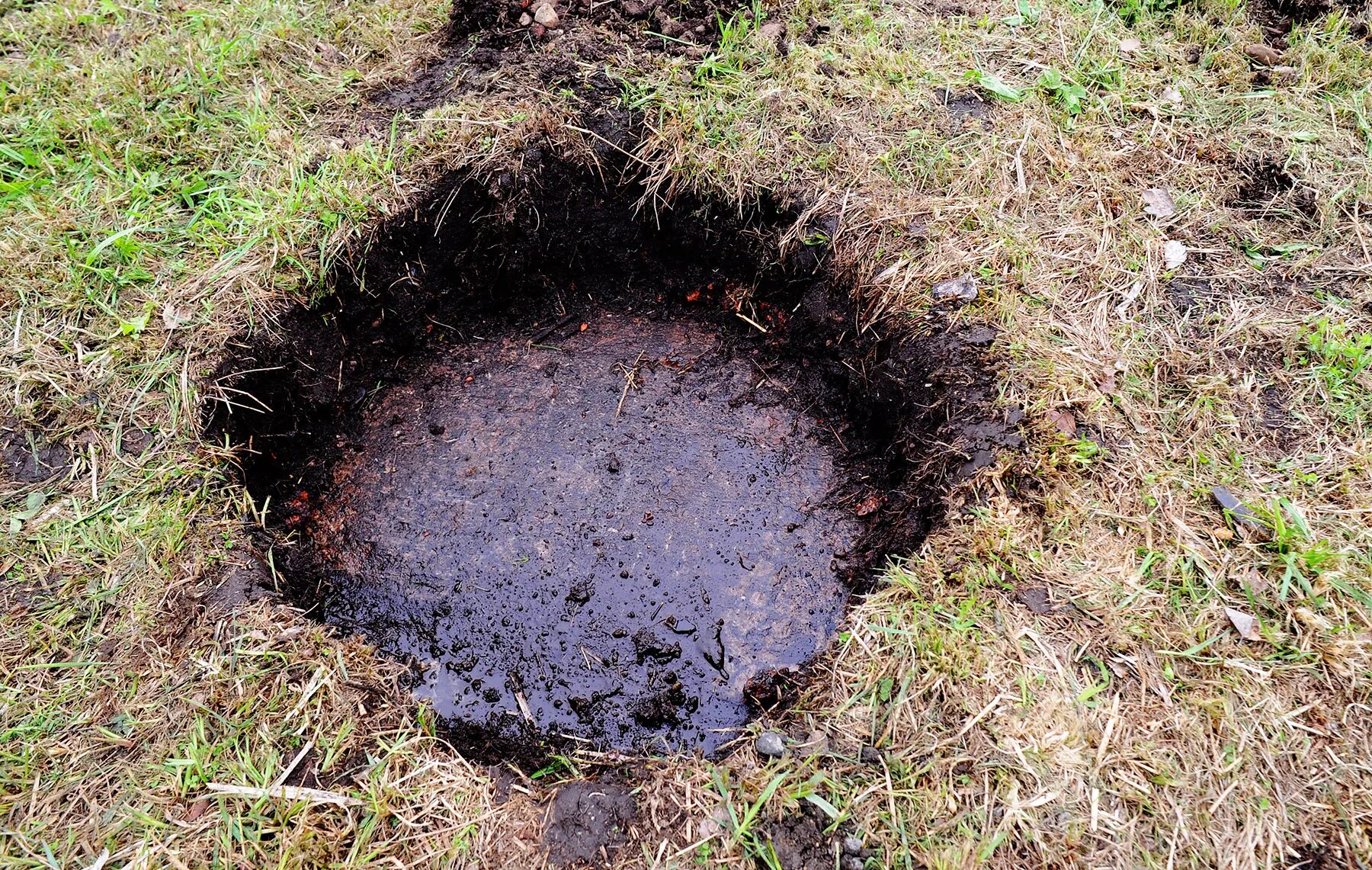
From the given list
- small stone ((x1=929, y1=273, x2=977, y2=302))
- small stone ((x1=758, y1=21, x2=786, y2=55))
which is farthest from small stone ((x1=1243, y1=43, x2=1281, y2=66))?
small stone ((x1=758, y1=21, x2=786, y2=55))

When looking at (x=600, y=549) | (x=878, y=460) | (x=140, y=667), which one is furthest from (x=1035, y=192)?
(x=140, y=667)

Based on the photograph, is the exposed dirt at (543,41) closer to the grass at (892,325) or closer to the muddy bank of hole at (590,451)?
the grass at (892,325)

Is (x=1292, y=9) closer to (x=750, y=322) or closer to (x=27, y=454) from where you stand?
(x=750, y=322)

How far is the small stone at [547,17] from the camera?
306 centimetres

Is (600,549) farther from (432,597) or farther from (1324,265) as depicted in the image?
(1324,265)

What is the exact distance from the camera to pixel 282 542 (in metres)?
2.42

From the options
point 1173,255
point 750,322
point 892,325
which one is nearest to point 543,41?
point 750,322

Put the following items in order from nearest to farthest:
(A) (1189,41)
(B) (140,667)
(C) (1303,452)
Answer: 1. (B) (140,667)
2. (C) (1303,452)
3. (A) (1189,41)

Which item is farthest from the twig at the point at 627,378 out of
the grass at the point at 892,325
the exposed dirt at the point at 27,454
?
the exposed dirt at the point at 27,454

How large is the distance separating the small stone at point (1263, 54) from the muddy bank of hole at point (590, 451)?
1.87m

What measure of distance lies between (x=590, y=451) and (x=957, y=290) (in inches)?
54.7

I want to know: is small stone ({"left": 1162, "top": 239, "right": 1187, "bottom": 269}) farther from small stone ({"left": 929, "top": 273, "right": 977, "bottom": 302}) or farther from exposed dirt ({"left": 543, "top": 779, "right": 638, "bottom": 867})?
exposed dirt ({"left": 543, "top": 779, "right": 638, "bottom": 867})

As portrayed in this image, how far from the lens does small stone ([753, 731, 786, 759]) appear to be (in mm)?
1966

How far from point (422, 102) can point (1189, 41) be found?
3.11 metres
